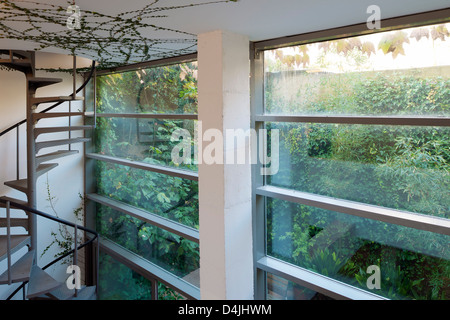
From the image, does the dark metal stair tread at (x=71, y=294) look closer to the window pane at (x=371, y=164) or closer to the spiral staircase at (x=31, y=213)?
the spiral staircase at (x=31, y=213)

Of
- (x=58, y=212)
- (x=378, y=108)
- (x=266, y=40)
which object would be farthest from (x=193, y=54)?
(x=58, y=212)

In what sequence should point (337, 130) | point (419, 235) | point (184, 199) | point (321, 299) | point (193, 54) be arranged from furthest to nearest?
point (184, 199)
point (193, 54)
point (321, 299)
point (337, 130)
point (419, 235)

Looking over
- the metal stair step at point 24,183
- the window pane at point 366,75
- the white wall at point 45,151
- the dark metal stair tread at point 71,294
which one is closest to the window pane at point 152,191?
the white wall at point 45,151

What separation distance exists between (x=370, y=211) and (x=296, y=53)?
1.38 metres

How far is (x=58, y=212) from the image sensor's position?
199 inches

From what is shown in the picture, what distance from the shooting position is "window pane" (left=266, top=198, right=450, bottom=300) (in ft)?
Answer: 7.57

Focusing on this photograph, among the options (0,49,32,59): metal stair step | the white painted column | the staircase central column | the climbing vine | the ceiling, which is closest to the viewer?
the ceiling

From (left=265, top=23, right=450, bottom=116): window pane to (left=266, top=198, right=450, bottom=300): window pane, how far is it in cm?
82

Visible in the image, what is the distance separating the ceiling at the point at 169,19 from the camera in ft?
6.63

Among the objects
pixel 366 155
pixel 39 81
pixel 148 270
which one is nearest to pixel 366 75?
pixel 366 155

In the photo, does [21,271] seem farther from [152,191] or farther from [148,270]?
[152,191]

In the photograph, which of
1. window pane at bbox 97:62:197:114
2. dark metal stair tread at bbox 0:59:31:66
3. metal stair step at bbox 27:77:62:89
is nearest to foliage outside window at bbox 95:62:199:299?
window pane at bbox 97:62:197:114

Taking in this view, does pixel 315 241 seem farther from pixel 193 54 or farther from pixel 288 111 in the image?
pixel 193 54

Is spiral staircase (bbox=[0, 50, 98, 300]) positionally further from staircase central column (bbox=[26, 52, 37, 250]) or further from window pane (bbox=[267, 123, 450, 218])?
window pane (bbox=[267, 123, 450, 218])
